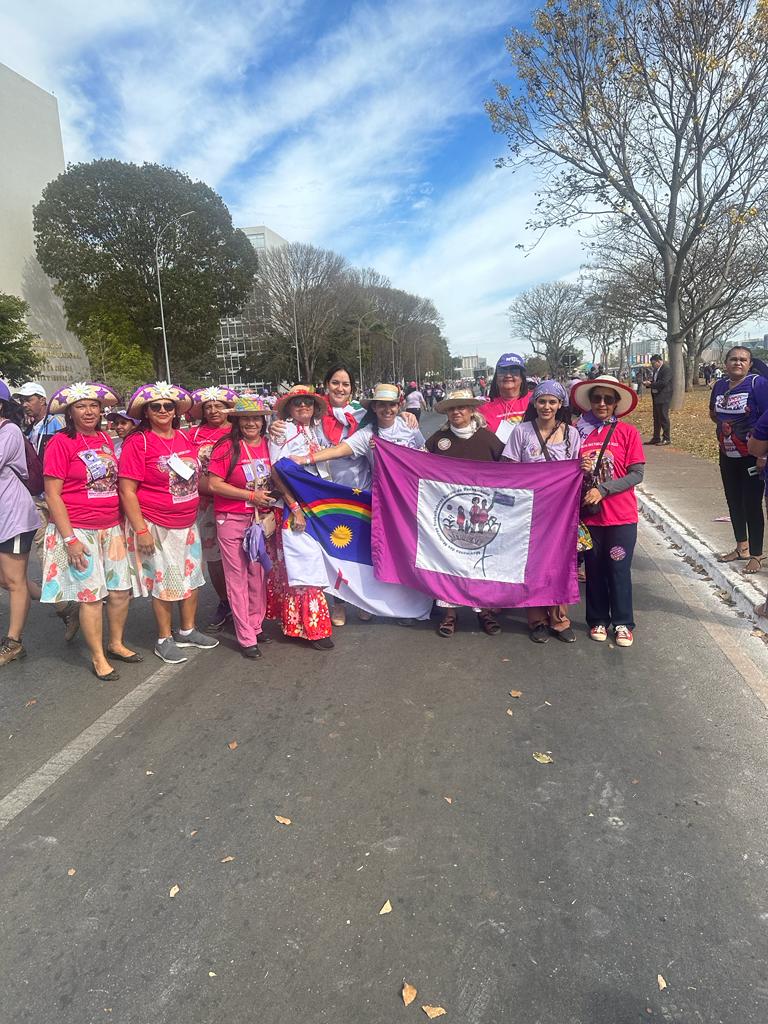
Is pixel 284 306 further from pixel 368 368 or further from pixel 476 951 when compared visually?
pixel 476 951

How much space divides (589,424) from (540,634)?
163 cm

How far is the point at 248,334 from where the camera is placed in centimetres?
5809

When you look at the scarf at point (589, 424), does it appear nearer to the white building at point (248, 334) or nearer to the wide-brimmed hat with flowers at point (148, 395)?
the wide-brimmed hat with flowers at point (148, 395)

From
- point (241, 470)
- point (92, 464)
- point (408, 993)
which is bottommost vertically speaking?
point (408, 993)

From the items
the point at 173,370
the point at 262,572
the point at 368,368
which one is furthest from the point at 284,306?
the point at 262,572

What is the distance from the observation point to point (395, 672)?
445 centimetres

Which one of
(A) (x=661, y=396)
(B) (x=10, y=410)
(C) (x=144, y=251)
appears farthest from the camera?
(C) (x=144, y=251)

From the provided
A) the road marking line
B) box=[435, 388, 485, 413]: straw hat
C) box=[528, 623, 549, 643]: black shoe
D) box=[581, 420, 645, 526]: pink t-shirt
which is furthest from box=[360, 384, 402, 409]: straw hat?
the road marking line

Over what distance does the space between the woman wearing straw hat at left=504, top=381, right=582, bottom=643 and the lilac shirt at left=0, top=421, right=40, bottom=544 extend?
3.65m

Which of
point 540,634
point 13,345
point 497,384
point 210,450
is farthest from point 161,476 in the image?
point 13,345

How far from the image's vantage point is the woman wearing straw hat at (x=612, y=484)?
4.63 meters

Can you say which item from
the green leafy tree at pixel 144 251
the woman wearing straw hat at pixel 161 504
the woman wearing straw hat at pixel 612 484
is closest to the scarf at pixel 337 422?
the woman wearing straw hat at pixel 161 504

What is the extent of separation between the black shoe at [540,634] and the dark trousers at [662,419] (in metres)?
12.6

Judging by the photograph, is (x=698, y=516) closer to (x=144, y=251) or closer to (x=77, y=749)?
(x=77, y=749)
